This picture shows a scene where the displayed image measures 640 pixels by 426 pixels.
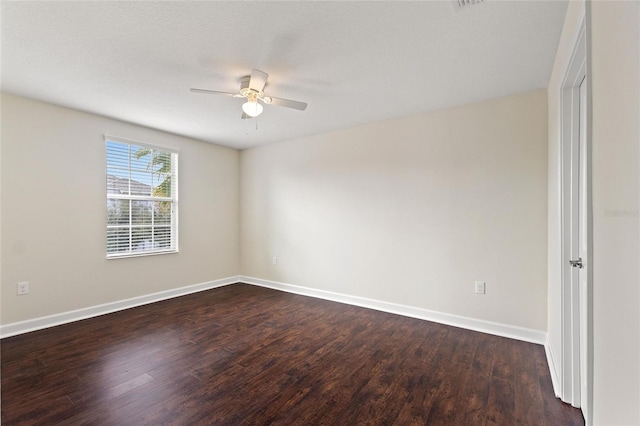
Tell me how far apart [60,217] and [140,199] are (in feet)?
2.92

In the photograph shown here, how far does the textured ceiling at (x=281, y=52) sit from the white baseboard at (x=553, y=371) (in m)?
2.37

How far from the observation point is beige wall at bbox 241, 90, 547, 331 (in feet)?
9.28

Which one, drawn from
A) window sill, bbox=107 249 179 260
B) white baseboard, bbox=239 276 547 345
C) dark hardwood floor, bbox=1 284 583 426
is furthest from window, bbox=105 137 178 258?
white baseboard, bbox=239 276 547 345

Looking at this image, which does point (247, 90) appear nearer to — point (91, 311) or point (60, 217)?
point (60, 217)

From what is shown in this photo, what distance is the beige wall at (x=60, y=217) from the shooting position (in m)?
2.93

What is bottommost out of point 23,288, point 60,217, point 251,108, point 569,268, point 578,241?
point 23,288

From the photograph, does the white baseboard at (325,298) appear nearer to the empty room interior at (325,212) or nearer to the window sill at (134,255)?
the empty room interior at (325,212)

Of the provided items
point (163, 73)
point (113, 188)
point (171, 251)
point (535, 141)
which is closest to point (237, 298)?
point (171, 251)

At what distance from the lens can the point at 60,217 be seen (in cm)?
325

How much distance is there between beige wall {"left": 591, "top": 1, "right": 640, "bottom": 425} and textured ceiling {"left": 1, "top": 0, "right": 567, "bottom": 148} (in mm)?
1005

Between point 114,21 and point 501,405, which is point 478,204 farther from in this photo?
point 114,21

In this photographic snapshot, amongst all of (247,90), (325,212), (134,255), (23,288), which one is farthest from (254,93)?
(23,288)

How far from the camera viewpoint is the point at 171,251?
4312 millimetres

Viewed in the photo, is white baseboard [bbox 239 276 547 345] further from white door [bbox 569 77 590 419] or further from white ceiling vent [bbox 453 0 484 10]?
white ceiling vent [bbox 453 0 484 10]
